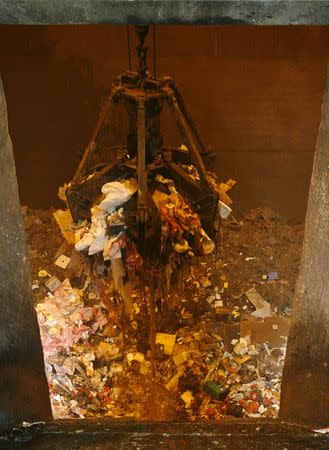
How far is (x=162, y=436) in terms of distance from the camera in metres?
2.69

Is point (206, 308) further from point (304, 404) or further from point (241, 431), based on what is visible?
point (241, 431)

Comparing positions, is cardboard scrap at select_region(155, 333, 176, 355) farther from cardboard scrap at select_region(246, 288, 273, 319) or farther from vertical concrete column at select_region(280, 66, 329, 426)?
vertical concrete column at select_region(280, 66, 329, 426)

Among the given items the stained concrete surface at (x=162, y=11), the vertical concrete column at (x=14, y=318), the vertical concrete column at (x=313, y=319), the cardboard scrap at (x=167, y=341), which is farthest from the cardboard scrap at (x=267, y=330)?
the stained concrete surface at (x=162, y=11)

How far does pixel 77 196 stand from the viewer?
3426mm

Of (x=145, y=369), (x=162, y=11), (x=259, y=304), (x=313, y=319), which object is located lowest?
(x=145, y=369)

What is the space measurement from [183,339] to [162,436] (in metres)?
2.74

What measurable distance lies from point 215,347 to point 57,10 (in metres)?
4.02

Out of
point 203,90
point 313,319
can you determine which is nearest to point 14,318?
point 313,319

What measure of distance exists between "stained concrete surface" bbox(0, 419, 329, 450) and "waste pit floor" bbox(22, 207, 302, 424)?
161 centimetres

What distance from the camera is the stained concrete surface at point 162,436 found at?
2.62 meters

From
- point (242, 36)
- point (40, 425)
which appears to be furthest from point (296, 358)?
point (242, 36)

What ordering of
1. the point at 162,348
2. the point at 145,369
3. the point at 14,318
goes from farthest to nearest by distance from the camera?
1. the point at 162,348
2. the point at 145,369
3. the point at 14,318

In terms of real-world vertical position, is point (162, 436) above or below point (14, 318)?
below

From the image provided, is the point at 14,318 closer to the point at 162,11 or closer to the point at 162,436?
the point at 162,436
